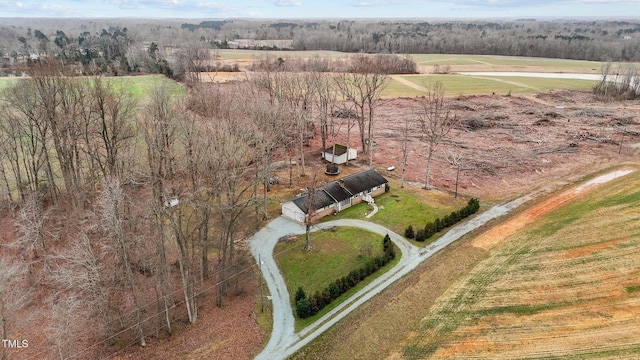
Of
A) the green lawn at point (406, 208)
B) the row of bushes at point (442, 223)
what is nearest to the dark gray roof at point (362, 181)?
the green lawn at point (406, 208)

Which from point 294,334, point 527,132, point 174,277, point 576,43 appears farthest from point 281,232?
point 576,43

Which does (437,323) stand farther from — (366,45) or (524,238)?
(366,45)

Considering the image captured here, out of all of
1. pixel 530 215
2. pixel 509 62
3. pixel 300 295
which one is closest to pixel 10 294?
pixel 300 295

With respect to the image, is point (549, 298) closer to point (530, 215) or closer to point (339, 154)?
point (530, 215)

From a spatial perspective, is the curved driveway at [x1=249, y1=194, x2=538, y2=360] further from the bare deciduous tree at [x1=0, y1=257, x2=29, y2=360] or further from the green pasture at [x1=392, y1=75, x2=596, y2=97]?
the green pasture at [x1=392, y1=75, x2=596, y2=97]

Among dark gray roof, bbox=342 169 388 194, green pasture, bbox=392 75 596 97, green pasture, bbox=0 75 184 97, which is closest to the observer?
dark gray roof, bbox=342 169 388 194

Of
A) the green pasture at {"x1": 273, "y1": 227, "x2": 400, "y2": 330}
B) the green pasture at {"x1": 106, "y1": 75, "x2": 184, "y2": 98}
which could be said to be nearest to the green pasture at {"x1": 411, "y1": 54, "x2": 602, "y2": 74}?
the green pasture at {"x1": 106, "y1": 75, "x2": 184, "y2": 98}
